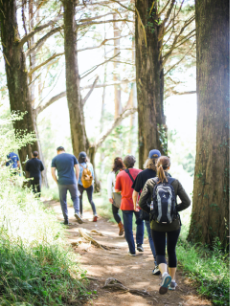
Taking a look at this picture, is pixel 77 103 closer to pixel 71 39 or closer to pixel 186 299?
pixel 71 39

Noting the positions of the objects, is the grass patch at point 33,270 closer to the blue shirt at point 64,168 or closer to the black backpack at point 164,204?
the black backpack at point 164,204

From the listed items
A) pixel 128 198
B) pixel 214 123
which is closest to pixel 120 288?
pixel 128 198

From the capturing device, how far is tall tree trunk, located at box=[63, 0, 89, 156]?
Answer: 1123cm

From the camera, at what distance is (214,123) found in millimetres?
5348

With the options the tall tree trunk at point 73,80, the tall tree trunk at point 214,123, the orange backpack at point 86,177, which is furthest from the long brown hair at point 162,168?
the tall tree trunk at point 73,80

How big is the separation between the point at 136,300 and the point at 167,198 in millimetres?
1332

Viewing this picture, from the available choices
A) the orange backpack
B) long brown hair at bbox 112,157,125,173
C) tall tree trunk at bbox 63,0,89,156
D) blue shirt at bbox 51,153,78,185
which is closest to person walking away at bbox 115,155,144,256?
long brown hair at bbox 112,157,125,173

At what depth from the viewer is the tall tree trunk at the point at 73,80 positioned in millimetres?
A: 11234

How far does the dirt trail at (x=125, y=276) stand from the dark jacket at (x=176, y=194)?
0.89 m

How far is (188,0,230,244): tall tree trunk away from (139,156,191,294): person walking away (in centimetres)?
181

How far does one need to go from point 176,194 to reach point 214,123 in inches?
84.2

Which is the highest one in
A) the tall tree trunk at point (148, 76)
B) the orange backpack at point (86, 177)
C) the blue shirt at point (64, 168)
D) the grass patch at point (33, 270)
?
the tall tree trunk at point (148, 76)

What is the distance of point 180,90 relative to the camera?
13562mm

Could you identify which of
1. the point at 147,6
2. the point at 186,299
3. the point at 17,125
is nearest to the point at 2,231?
the point at 186,299
